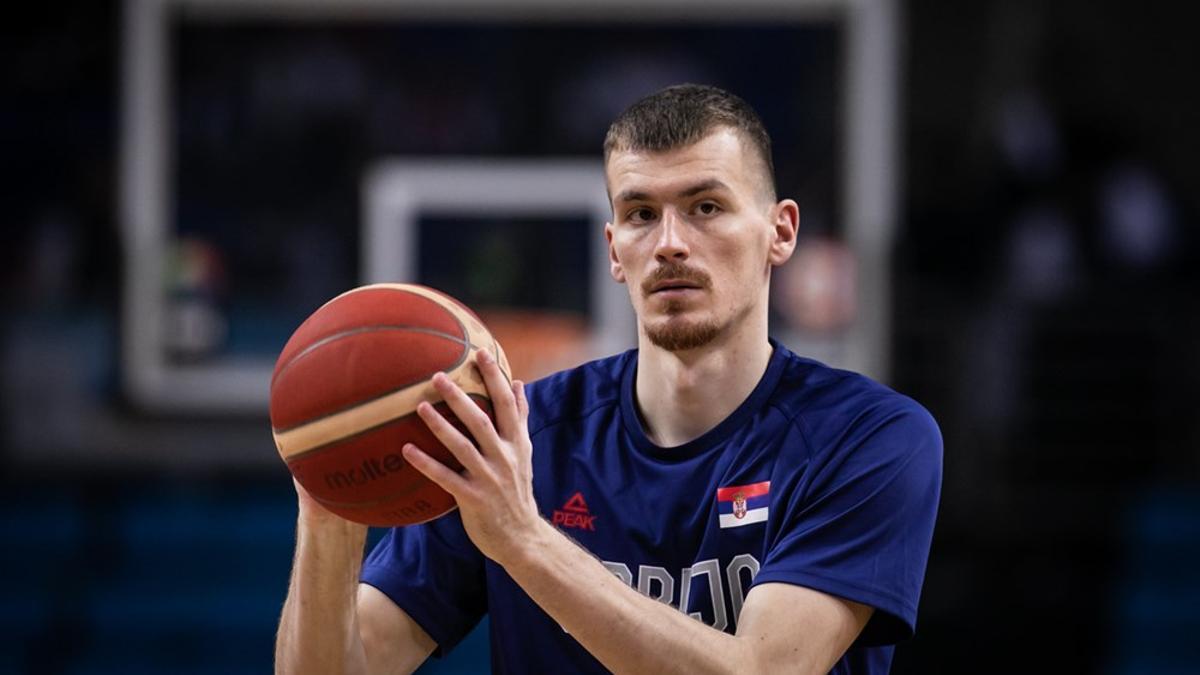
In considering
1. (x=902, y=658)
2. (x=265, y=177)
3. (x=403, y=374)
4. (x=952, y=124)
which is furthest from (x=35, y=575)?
(x=403, y=374)

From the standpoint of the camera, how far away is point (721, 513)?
316 centimetres

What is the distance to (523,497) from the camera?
2.65 meters

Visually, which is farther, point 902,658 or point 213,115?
point 213,115

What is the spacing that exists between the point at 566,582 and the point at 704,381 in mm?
760

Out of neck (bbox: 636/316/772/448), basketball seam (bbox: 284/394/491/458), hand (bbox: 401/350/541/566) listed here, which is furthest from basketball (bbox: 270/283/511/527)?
neck (bbox: 636/316/772/448)

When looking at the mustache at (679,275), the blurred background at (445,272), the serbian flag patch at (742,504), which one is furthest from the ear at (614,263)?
the blurred background at (445,272)

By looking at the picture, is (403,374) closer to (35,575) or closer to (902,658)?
(902,658)

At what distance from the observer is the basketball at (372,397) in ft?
9.14

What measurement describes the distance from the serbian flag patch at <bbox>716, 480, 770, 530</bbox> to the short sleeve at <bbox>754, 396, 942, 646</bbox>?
1.7 inches

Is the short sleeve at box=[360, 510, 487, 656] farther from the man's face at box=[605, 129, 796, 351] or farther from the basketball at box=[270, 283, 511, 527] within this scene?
the man's face at box=[605, 129, 796, 351]

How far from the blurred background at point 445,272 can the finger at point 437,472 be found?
6.34 meters

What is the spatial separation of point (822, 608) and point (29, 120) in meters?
8.04

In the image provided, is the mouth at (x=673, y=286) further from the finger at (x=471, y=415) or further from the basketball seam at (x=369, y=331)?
the finger at (x=471, y=415)

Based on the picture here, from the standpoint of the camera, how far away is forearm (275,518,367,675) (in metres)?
3.12
